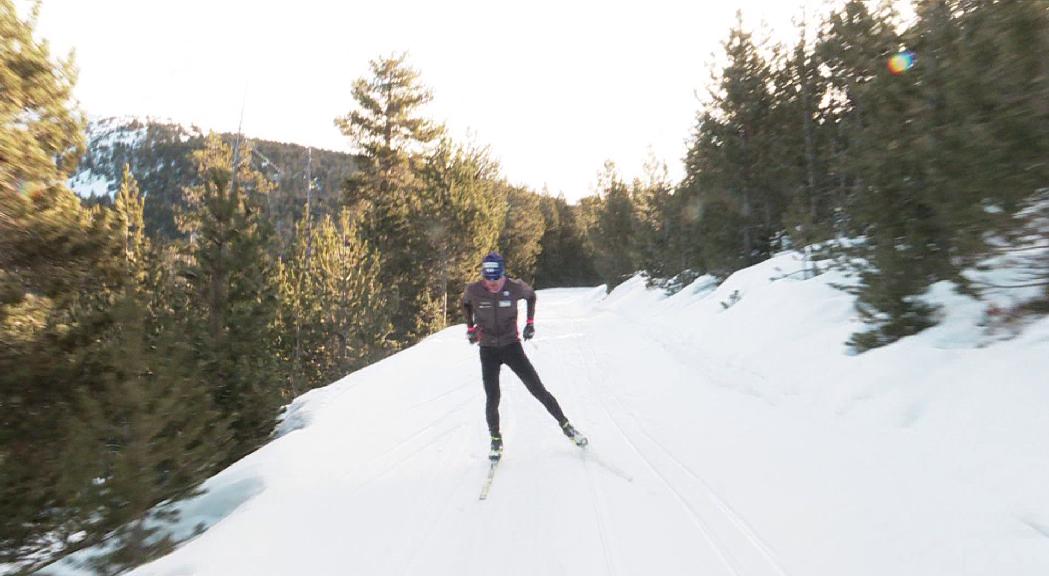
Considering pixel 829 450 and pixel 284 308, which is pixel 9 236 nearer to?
pixel 829 450

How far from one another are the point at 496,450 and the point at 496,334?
122cm

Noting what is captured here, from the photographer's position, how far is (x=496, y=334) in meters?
5.55

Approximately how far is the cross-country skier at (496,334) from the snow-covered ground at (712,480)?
566mm

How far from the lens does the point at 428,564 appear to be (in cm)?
350

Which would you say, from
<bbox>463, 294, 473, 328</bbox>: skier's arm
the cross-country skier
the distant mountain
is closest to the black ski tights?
the cross-country skier

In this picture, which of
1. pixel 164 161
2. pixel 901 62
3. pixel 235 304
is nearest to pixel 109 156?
pixel 164 161

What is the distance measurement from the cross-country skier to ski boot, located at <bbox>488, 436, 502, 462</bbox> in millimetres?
11

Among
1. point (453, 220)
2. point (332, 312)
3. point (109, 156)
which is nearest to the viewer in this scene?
point (332, 312)

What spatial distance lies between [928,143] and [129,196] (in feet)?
77.1

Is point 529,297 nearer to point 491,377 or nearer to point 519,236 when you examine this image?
point 491,377

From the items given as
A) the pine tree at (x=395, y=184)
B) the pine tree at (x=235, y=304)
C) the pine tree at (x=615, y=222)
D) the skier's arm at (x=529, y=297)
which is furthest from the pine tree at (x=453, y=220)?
the skier's arm at (x=529, y=297)

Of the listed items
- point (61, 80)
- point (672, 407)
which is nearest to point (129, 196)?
point (61, 80)

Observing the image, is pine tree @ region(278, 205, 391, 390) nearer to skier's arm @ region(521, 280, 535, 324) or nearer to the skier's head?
skier's arm @ region(521, 280, 535, 324)

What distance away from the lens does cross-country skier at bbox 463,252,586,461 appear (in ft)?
18.1
